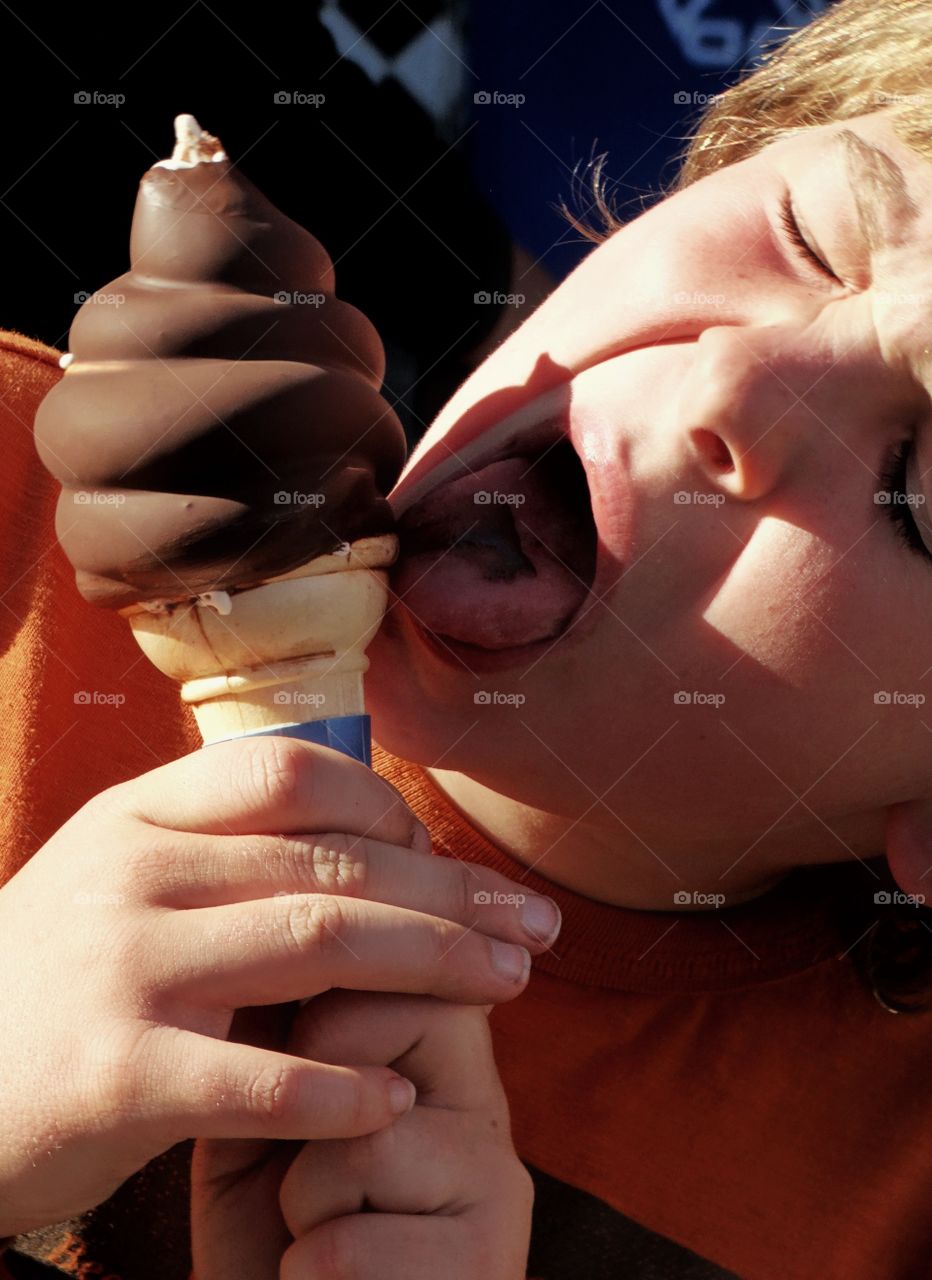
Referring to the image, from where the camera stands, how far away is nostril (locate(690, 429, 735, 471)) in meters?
0.99

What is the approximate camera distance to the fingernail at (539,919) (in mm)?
994

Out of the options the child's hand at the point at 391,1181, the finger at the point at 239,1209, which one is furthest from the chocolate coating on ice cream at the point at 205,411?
the finger at the point at 239,1209

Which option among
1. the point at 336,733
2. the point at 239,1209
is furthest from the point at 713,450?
the point at 239,1209

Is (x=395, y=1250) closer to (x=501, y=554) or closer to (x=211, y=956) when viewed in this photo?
(x=211, y=956)

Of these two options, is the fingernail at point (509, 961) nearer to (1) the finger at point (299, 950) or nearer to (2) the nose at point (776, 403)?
(1) the finger at point (299, 950)

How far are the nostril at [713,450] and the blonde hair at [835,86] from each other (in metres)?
0.31

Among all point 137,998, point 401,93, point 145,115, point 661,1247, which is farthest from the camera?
point 401,93

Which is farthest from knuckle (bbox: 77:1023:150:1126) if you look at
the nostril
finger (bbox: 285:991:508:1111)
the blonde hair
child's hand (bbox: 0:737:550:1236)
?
the blonde hair

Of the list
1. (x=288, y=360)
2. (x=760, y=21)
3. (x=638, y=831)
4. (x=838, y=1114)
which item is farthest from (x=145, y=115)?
(x=838, y=1114)

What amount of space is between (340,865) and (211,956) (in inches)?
4.2

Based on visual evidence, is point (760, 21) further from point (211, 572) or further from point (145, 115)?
point (211, 572)

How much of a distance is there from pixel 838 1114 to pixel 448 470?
32.0 inches

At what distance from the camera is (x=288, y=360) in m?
0.93

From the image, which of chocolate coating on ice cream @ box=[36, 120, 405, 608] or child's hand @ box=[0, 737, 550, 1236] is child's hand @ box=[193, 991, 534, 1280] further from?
chocolate coating on ice cream @ box=[36, 120, 405, 608]
